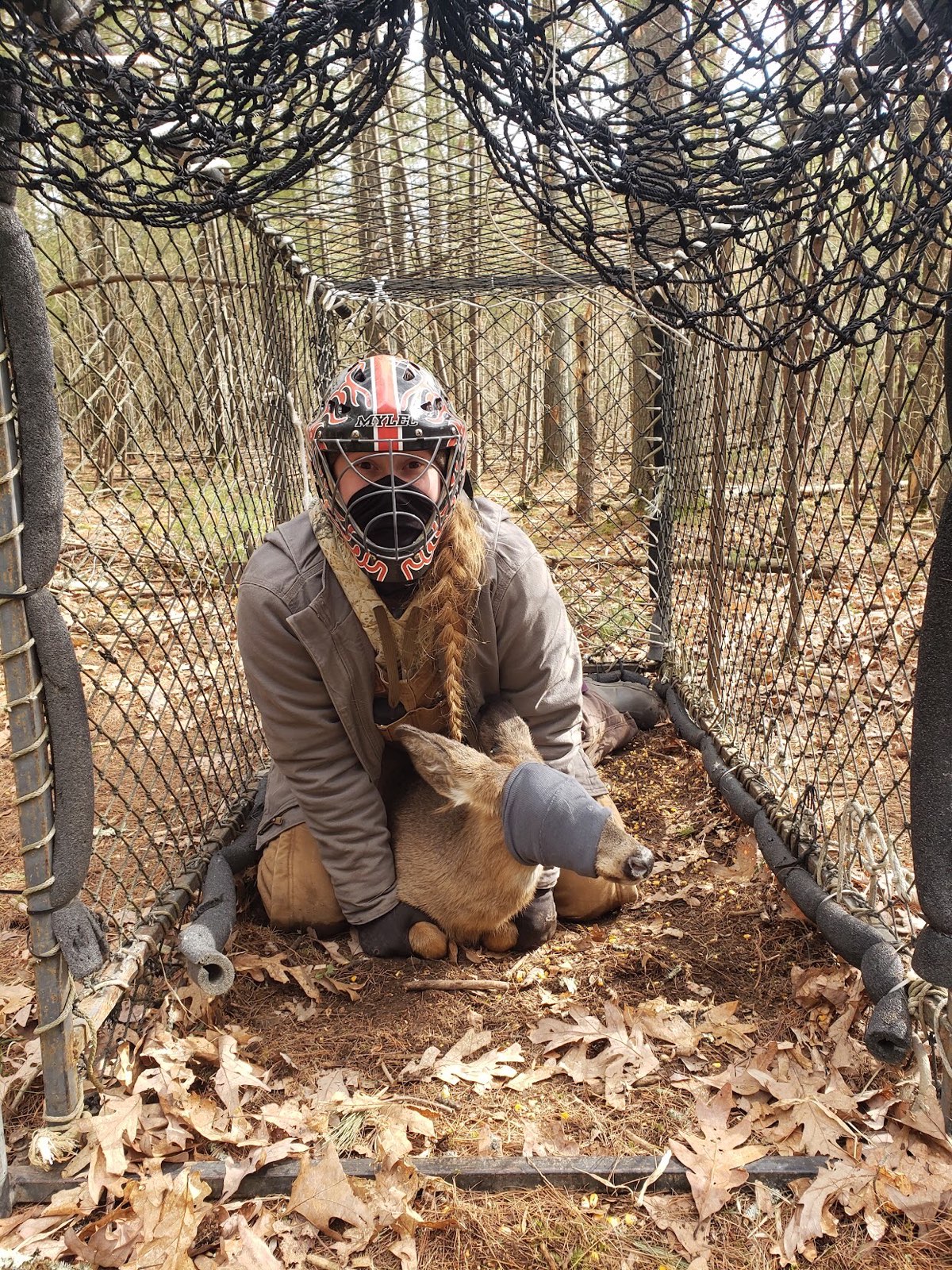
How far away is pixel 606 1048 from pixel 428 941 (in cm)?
82

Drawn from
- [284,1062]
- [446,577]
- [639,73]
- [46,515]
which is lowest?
[284,1062]

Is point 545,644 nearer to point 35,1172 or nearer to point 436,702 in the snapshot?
point 436,702

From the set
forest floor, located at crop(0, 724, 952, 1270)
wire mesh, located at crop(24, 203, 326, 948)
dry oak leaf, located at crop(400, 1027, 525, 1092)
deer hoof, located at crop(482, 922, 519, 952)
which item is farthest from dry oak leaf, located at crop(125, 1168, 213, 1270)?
deer hoof, located at crop(482, 922, 519, 952)

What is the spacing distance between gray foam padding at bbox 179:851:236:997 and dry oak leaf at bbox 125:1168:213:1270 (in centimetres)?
61

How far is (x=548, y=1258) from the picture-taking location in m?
2.21

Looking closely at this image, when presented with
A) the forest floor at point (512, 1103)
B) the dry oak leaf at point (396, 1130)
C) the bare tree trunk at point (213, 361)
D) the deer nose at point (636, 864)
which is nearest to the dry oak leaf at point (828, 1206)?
the forest floor at point (512, 1103)

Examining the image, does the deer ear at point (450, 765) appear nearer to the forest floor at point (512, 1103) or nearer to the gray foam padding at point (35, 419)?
the forest floor at point (512, 1103)

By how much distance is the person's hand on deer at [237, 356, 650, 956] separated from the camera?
301cm

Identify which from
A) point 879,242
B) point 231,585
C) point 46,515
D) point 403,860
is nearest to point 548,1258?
point 403,860

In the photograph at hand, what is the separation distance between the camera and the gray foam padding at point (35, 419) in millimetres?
2213

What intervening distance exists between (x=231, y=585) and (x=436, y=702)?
16.3 feet

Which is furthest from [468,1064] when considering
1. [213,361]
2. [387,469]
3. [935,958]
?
[213,361]

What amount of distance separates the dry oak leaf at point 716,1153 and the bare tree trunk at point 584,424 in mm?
4232

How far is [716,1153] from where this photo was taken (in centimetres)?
245
